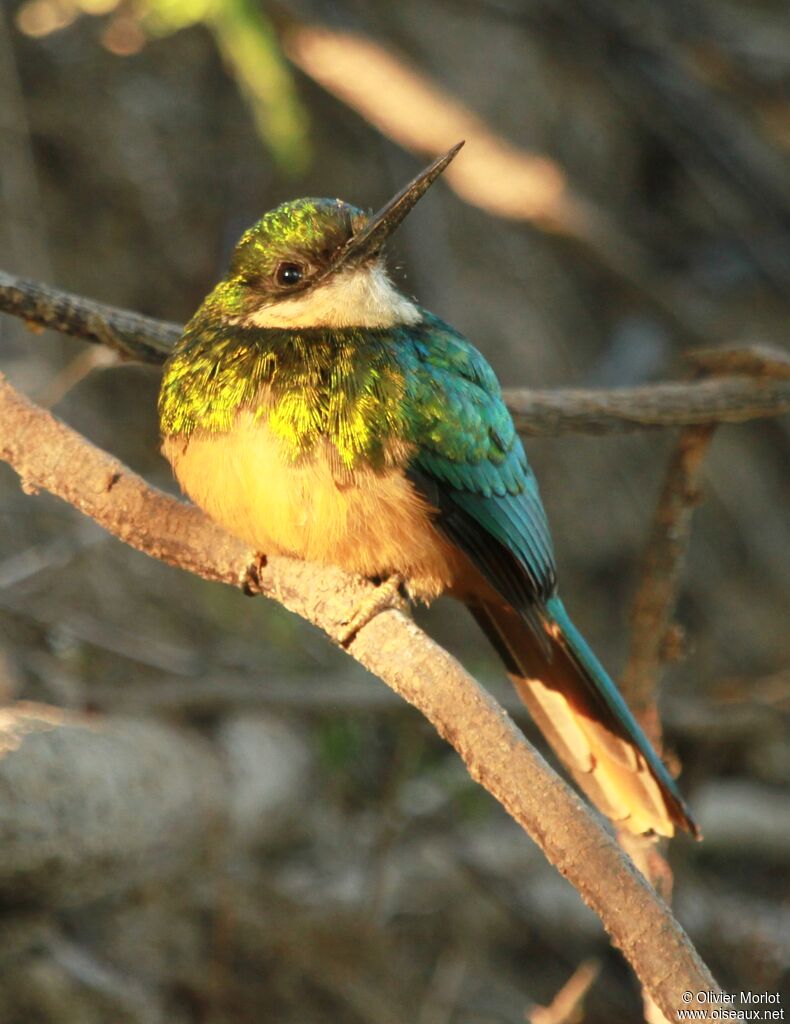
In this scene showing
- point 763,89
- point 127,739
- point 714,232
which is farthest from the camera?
point 714,232

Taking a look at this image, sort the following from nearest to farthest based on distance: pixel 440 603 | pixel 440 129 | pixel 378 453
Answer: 1. pixel 378 453
2. pixel 440 129
3. pixel 440 603

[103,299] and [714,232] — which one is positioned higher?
[714,232]

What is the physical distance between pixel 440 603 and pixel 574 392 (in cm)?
227

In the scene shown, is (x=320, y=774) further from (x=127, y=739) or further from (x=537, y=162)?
(x=537, y=162)

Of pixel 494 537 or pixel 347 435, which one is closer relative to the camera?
pixel 347 435

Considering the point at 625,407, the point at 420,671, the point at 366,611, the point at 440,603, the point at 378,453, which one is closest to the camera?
the point at 420,671

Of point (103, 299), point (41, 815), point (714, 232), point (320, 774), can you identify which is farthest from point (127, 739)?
point (714, 232)

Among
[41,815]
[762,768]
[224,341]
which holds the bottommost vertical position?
[762,768]

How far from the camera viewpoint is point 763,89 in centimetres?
515

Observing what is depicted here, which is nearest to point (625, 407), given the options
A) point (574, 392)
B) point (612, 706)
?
point (574, 392)

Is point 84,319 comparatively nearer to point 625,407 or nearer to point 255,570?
point 255,570

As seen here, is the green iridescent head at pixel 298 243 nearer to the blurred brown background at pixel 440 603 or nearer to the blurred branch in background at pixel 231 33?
the blurred brown background at pixel 440 603

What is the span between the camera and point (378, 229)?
7.27ft

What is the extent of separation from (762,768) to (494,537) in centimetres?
266
